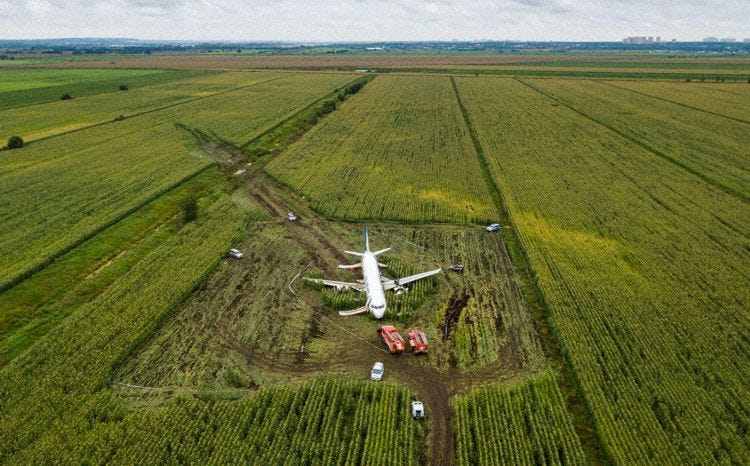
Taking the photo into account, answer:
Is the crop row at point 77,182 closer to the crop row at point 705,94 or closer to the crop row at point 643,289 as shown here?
the crop row at point 643,289

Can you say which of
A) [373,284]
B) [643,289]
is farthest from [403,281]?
[643,289]

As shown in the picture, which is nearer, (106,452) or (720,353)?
(106,452)

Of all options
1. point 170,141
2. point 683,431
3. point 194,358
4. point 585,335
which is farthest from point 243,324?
point 170,141

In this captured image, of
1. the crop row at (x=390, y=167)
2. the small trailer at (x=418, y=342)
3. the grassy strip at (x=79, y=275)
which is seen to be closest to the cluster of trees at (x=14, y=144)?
the grassy strip at (x=79, y=275)

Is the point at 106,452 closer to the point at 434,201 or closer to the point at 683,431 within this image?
the point at 683,431

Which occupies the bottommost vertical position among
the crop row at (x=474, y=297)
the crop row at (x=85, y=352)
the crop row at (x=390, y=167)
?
the crop row at (x=85, y=352)

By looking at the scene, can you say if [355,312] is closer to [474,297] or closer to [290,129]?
[474,297]
